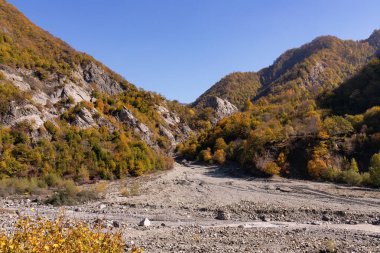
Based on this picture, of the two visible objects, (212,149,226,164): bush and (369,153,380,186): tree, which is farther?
(212,149,226,164): bush

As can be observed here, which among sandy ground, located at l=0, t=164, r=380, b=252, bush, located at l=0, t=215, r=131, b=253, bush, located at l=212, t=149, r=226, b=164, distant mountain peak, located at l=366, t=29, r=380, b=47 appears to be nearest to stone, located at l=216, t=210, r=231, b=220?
sandy ground, located at l=0, t=164, r=380, b=252

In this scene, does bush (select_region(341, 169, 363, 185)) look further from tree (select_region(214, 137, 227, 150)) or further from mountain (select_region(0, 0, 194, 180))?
tree (select_region(214, 137, 227, 150))

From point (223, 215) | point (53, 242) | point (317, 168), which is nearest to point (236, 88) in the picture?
point (317, 168)

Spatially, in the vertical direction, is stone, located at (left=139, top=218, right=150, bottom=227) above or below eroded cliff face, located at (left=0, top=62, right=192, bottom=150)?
below

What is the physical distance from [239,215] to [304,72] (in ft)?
356

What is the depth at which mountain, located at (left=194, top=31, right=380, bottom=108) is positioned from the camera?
11341cm

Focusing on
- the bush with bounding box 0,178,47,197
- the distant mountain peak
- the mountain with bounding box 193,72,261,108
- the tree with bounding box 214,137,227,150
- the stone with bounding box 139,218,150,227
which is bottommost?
the stone with bounding box 139,218,150,227

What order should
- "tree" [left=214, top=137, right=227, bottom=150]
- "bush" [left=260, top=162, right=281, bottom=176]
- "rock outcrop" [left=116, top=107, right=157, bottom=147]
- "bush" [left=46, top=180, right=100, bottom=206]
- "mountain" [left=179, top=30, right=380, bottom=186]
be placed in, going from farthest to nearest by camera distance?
1. "tree" [left=214, top=137, right=227, bottom=150]
2. "rock outcrop" [left=116, top=107, right=157, bottom=147]
3. "bush" [left=260, top=162, right=281, bottom=176]
4. "mountain" [left=179, top=30, right=380, bottom=186]
5. "bush" [left=46, top=180, right=100, bottom=206]

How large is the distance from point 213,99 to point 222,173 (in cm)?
8605

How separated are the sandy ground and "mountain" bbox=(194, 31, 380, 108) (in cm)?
7197

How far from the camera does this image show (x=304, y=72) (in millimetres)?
117750

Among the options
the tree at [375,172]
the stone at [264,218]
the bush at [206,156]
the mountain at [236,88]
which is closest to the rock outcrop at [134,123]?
the bush at [206,156]

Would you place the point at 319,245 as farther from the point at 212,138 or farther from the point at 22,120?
the point at 212,138

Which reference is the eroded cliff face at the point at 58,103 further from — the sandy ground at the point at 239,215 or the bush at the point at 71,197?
the bush at the point at 71,197
